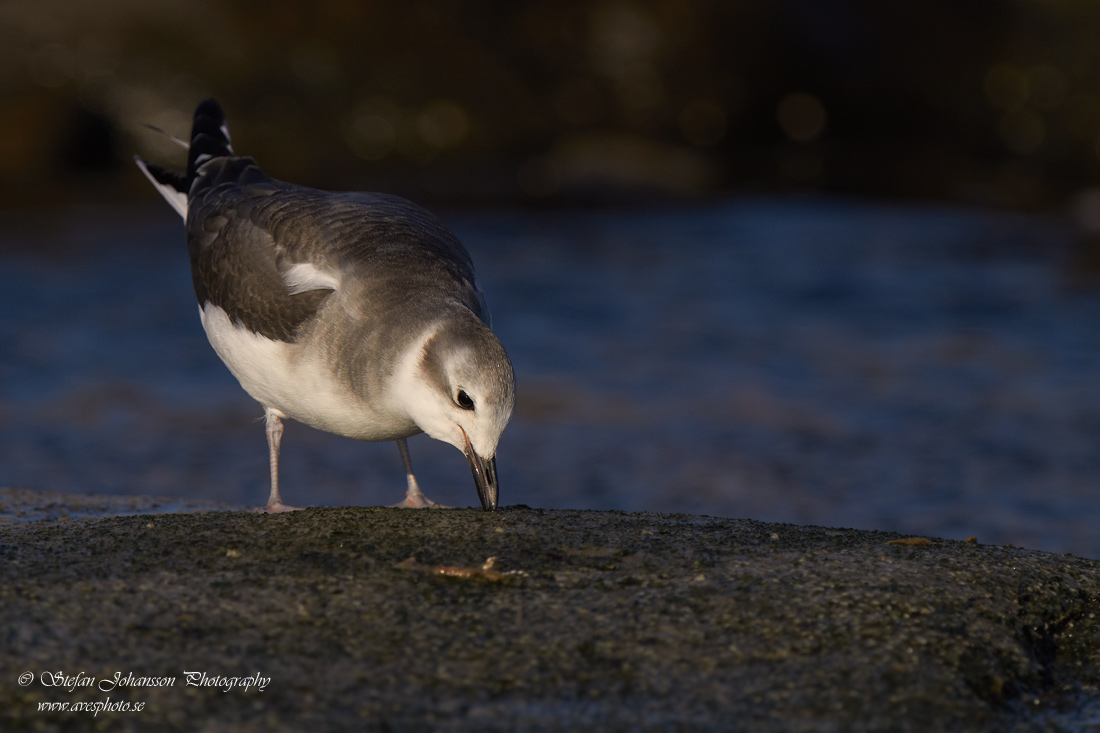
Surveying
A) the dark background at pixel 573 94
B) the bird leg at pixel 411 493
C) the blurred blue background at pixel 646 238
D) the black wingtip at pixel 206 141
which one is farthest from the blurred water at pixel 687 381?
the black wingtip at pixel 206 141

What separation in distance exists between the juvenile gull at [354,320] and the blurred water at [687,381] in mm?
2504

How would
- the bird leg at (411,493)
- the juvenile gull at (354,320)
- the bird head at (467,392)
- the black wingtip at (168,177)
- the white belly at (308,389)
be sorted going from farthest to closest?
the black wingtip at (168,177)
the bird leg at (411,493)
the white belly at (308,389)
the juvenile gull at (354,320)
the bird head at (467,392)

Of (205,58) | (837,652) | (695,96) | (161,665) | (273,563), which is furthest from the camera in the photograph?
(695,96)

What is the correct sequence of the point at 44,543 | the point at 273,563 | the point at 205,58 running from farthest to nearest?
1. the point at 205,58
2. the point at 44,543
3. the point at 273,563

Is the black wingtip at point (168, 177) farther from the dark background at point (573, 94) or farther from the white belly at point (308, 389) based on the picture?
the dark background at point (573, 94)

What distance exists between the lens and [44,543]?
14.4ft

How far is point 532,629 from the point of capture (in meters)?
3.68

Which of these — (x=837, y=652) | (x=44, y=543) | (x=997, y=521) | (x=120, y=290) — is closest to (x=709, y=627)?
(x=837, y=652)

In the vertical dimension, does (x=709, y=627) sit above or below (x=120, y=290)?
below

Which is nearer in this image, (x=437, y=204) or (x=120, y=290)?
(x=120, y=290)

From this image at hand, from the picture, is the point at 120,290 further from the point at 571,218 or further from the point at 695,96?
the point at 695,96

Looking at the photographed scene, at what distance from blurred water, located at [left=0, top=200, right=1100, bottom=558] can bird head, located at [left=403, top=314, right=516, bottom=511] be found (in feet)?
10.6

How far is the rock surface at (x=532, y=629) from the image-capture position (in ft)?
10.7

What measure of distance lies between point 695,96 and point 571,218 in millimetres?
3933
